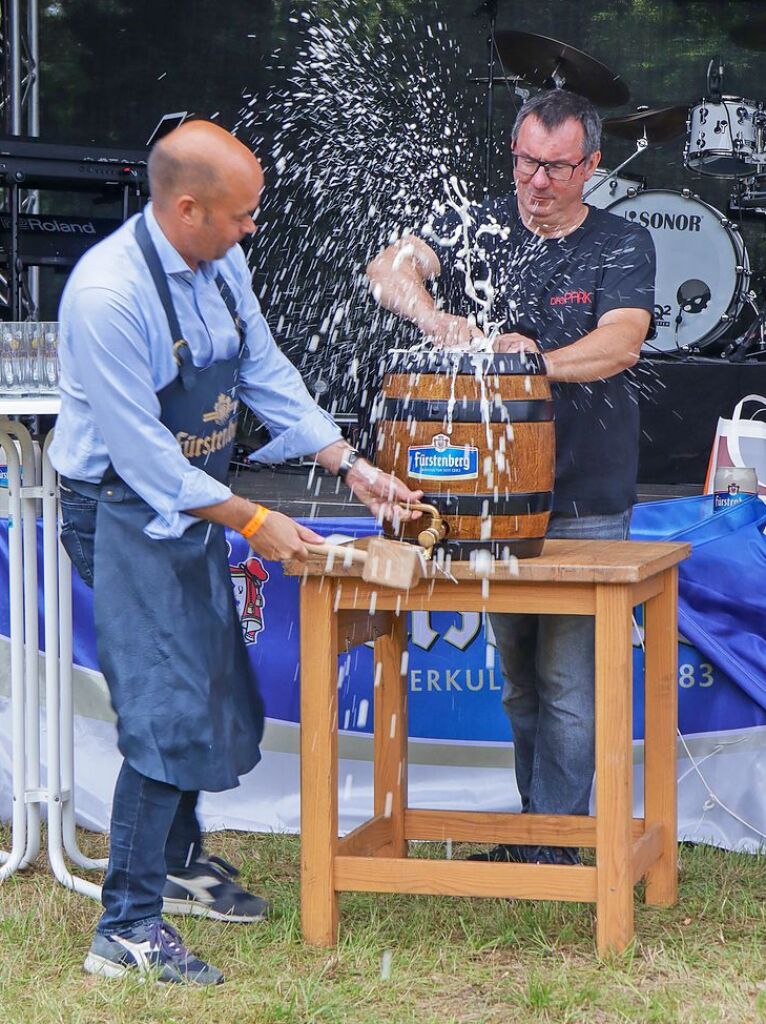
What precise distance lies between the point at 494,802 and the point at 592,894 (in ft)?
3.12

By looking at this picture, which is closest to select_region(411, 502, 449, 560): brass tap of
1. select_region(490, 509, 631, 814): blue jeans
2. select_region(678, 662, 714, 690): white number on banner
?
select_region(490, 509, 631, 814): blue jeans

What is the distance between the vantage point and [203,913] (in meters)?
2.90

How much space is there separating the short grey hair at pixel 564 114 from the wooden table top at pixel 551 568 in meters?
0.87

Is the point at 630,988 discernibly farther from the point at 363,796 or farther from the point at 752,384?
the point at 752,384

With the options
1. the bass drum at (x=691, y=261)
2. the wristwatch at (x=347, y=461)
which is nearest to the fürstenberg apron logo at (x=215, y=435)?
the wristwatch at (x=347, y=461)

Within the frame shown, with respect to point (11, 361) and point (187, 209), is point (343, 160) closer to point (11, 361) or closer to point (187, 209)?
point (11, 361)

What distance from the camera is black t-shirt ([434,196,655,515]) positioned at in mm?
2951

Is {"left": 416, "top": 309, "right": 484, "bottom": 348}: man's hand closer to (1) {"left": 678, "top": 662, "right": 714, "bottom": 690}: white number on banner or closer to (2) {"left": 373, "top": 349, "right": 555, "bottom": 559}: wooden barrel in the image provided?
(2) {"left": 373, "top": 349, "right": 555, "bottom": 559}: wooden barrel

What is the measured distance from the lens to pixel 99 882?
3.19 meters

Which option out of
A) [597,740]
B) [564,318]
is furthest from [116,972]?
[564,318]

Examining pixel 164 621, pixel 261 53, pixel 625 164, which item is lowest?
pixel 164 621

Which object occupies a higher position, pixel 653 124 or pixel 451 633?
pixel 653 124

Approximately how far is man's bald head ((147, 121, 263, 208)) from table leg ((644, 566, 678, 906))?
1217 millimetres

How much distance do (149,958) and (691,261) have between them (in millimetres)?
7063
